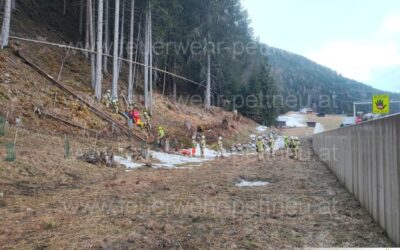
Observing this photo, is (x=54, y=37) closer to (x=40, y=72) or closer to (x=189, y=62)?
(x=40, y=72)

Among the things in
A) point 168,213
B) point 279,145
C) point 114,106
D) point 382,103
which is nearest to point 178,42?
point 279,145

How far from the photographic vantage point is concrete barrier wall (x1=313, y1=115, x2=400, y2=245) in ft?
17.6

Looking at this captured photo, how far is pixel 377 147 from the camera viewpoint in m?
6.52

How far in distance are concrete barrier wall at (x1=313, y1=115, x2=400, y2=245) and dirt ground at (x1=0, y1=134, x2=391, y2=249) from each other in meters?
0.28

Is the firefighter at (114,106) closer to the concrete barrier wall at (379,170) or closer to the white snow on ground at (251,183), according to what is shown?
the white snow on ground at (251,183)

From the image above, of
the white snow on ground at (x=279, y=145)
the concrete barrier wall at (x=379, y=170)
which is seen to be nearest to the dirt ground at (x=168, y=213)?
the concrete barrier wall at (x=379, y=170)

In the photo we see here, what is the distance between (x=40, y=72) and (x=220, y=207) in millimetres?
17499

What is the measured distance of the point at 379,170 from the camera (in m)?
6.40

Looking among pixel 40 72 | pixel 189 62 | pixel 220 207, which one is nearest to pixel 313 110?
pixel 189 62

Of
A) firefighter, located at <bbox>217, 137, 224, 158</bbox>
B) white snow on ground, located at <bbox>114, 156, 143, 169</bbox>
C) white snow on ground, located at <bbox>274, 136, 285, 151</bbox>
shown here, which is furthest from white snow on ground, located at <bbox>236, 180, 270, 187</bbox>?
white snow on ground, located at <bbox>274, 136, 285, 151</bbox>

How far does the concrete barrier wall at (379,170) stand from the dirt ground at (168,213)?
0.91 feet

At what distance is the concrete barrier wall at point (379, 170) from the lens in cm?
536

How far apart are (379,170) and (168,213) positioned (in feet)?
13.5

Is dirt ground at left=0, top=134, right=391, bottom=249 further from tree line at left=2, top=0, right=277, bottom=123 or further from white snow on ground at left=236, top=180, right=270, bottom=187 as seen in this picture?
tree line at left=2, top=0, right=277, bottom=123
